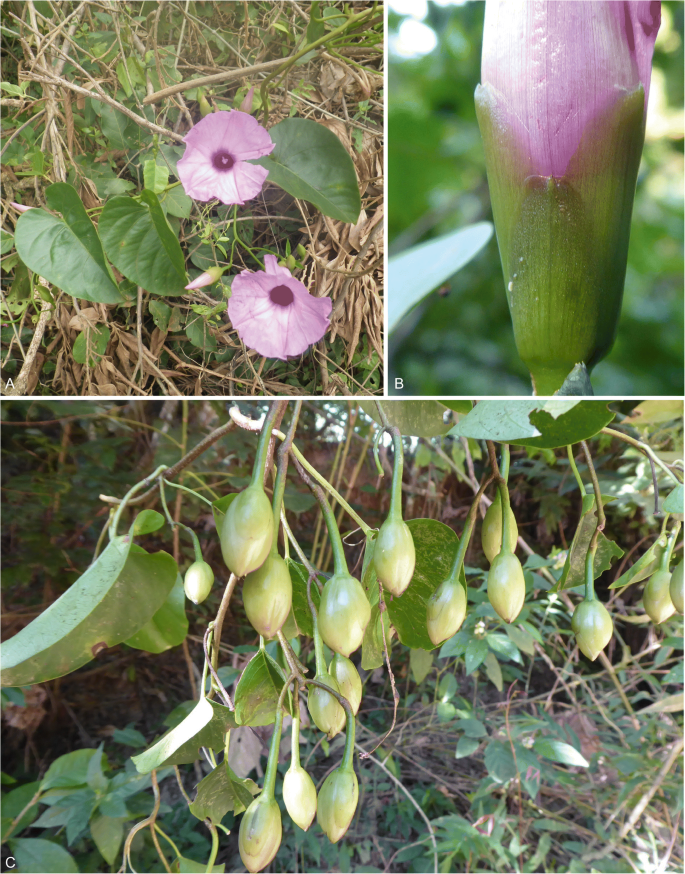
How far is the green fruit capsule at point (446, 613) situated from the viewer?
0.27 metres

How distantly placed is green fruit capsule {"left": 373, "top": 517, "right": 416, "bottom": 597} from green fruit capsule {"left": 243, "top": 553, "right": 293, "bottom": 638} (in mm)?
40

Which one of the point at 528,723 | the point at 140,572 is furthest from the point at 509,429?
the point at 528,723

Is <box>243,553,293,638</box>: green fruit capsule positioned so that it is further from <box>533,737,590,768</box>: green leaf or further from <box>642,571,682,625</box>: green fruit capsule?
<box>533,737,590,768</box>: green leaf

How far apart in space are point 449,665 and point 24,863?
1.72ft

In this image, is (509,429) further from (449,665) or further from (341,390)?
(449,665)

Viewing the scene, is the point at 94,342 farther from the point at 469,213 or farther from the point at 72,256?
the point at 469,213

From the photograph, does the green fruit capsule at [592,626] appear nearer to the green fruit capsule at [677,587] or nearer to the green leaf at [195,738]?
the green fruit capsule at [677,587]

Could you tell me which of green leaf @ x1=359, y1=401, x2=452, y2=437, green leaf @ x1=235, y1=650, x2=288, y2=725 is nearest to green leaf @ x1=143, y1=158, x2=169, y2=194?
green leaf @ x1=359, y1=401, x2=452, y2=437

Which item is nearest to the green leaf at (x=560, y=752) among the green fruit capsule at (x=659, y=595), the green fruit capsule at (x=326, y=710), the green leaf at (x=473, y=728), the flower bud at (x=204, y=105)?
the green leaf at (x=473, y=728)

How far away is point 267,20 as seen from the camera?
1.36ft

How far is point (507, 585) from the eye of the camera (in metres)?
0.29

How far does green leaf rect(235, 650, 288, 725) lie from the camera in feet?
0.95

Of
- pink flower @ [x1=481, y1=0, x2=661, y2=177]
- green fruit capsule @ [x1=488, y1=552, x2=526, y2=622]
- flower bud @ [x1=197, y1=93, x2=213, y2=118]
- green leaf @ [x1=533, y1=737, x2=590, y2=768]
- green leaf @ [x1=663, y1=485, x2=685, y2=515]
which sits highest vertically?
pink flower @ [x1=481, y1=0, x2=661, y2=177]

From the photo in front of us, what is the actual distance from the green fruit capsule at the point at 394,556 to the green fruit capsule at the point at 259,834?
0.36ft
